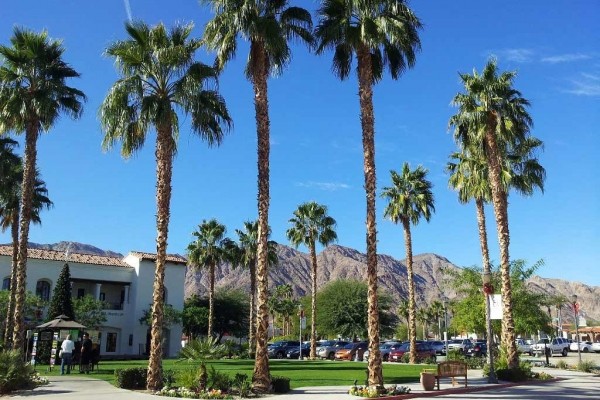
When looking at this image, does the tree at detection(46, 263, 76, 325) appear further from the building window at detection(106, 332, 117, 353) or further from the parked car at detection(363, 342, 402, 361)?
the parked car at detection(363, 342, 402, 361)

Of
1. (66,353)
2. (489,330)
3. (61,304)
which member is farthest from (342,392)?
(61,304)

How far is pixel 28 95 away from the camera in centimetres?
2536

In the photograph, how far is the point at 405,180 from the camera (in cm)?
4509

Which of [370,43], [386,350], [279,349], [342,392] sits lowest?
[342,392]

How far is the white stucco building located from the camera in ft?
167

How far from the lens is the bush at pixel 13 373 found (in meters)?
18.0

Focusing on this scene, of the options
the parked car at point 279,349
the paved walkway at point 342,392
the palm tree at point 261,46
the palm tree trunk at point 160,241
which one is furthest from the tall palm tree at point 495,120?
the parked car at point 279,349

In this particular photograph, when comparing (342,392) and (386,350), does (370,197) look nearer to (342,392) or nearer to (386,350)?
(342,392)

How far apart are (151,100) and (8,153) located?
Answer: 1788 centimetres

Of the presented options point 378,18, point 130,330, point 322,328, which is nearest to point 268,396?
point 378,18

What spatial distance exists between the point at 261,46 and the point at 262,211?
599cm

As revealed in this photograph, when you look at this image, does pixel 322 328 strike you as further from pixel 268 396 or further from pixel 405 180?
pixel 268 396

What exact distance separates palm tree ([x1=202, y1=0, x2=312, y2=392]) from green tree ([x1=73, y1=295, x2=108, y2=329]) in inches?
1244

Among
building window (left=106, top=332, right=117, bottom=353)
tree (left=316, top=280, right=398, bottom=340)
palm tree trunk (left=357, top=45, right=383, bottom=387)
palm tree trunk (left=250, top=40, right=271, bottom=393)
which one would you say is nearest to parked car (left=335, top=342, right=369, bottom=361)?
tree (left=316, top=280, right=398, bottom=340)
